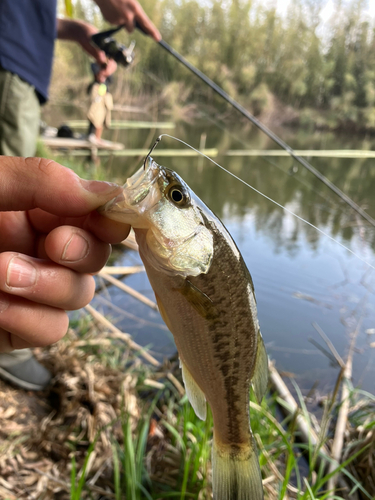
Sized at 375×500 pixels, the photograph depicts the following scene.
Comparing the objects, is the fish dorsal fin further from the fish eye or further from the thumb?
the thumb

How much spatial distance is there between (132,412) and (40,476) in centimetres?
70

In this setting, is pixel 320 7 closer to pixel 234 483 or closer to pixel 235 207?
pixel 235 207

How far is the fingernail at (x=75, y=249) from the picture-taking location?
1084 mm

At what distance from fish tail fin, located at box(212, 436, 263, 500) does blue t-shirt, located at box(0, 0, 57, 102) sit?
9.57ft

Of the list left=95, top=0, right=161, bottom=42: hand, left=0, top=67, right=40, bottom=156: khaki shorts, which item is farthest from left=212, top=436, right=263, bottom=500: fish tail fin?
left=95, top=0, right=161, bottom=42: hand

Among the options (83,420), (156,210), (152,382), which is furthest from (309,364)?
(156,210)

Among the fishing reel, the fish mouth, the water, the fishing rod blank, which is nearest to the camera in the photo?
the fish mouth

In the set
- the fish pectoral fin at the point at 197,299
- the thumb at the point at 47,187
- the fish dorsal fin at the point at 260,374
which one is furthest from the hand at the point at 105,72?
the fish dorsal fin at the point at 260,374

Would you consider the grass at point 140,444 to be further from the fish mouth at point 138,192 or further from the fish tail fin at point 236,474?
the fish mouth at point 138,192

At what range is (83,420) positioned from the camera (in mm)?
2439

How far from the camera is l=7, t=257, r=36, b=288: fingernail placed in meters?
1.04

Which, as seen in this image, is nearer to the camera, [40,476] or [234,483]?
[234,483]

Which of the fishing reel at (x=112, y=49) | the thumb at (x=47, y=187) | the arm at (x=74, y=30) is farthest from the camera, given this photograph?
the fishing reel at (x=112, y=49)

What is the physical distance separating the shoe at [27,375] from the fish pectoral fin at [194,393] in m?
1.94
